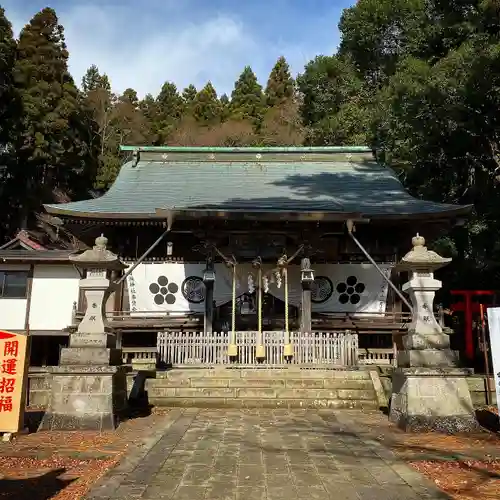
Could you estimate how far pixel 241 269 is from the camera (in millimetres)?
15141

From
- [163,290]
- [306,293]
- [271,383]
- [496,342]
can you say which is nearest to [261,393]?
[271,383]

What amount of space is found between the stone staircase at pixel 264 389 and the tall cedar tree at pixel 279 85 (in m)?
42.1

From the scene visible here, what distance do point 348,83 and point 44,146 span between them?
766 inches

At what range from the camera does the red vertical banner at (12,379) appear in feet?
23.3

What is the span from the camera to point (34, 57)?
97.2 feet

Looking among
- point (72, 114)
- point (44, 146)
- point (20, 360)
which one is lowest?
point (20, 360)

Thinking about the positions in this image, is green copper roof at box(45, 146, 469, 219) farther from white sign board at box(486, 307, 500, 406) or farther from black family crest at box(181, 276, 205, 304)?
white sign board at box(486, 307, 500, 406)

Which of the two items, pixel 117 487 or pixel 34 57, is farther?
pixel 34 57

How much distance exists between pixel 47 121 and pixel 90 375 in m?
24.1

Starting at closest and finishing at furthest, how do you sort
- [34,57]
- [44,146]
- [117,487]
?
[117,487]
[44,146]
[34,57]

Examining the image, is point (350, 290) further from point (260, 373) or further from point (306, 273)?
point (260, 373)

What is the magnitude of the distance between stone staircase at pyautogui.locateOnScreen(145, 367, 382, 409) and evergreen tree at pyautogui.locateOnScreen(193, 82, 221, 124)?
130ft

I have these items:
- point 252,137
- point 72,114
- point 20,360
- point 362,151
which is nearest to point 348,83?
point 252,137

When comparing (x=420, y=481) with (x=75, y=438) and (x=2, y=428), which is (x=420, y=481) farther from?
(x=2, y=428)
